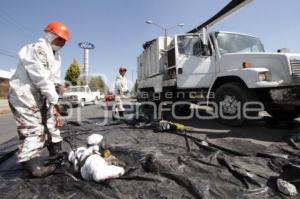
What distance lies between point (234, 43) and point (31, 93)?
201 inches

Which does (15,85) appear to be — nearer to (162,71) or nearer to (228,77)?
(228,77)

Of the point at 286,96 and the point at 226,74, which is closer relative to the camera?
the point at 286,96

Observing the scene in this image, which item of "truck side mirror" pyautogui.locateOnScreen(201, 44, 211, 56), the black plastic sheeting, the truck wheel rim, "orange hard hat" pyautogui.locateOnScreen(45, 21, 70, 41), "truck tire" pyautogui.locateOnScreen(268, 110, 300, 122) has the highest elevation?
"truck side mirror" pyautogui.locateOnScreen(201, 44, 211, 56)

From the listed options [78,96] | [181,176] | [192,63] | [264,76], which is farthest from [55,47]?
[78,96]

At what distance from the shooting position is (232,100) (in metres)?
5.11

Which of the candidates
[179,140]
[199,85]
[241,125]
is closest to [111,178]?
[179,140]

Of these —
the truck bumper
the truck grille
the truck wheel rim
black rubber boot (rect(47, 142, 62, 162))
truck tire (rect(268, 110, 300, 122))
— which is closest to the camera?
black rubber boot (rect(47, 142, 62, 162))

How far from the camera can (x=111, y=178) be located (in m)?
2.35

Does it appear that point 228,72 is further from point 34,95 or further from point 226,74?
point 34,95

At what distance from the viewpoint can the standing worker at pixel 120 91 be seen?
779 cm

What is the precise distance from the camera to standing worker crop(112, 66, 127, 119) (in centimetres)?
779

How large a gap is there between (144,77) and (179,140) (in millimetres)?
6459

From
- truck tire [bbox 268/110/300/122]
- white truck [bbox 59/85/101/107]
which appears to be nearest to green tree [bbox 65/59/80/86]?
white truck [bbox 59/85/101/107]

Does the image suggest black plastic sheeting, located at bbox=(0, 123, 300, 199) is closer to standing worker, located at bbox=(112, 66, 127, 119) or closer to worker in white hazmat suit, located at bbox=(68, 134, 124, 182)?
worker in white hazmat suit, located at bbox=(68, 134, 124, 182)
